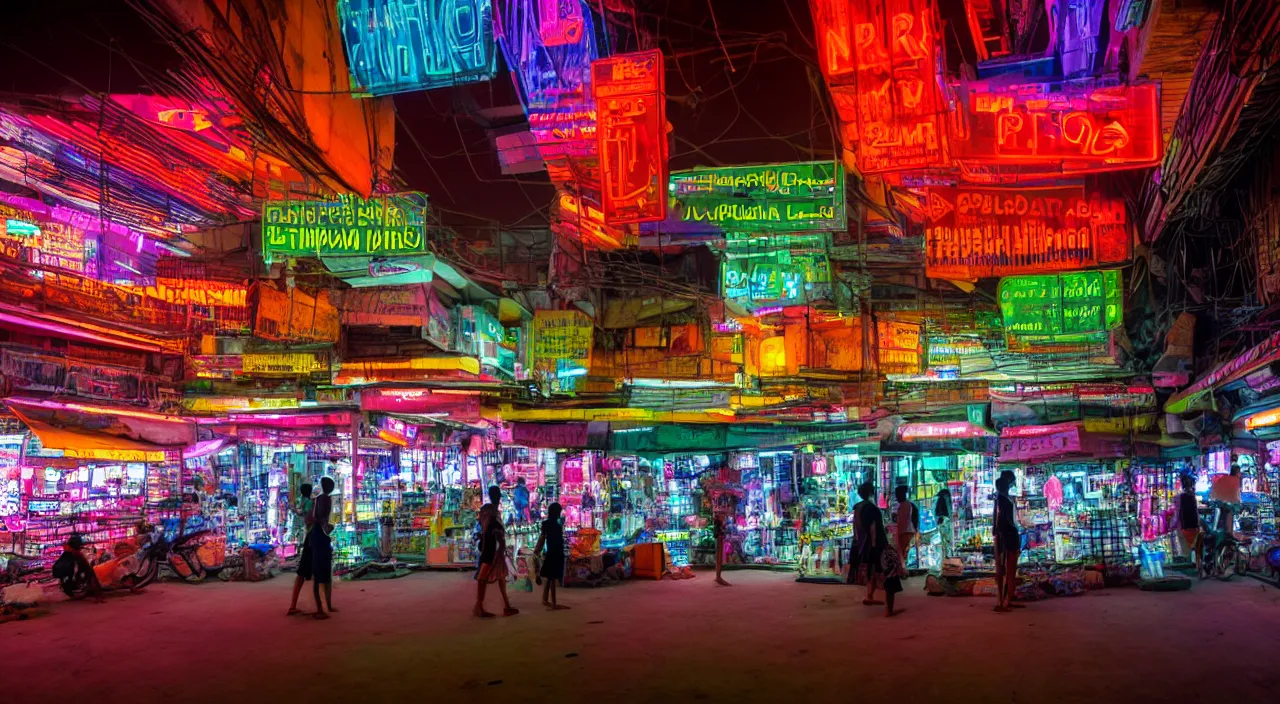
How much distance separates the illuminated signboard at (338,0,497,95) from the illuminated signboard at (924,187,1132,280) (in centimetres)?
444

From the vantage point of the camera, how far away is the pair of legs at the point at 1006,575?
1212 centimetres

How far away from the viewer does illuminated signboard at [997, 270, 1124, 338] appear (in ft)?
34.9

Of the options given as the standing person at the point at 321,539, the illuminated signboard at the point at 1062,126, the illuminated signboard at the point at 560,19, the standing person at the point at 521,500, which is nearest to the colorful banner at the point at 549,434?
the standing person at the point at 521,500

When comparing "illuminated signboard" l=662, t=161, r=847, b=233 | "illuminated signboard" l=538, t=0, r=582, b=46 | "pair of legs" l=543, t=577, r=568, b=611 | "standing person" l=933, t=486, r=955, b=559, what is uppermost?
"illuminated signboard" l=538, t=0, r=582, b=46

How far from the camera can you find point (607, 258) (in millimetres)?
14250

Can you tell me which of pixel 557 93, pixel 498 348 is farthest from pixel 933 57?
pixel 498 348

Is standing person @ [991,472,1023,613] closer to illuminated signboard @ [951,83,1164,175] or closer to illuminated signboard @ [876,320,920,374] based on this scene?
illuminated signboard @ [876,320,920,374]

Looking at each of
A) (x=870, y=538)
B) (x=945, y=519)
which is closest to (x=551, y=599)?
(x=870, y=538)

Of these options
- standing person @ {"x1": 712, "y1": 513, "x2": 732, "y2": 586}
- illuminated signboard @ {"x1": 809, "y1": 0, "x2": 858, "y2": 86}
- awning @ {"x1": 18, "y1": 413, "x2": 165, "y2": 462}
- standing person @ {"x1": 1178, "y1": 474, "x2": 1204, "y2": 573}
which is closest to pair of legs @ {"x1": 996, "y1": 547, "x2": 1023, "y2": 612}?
standing person @ {"x1": 712, "y1": 513, "x2": 732, "y2": 586}

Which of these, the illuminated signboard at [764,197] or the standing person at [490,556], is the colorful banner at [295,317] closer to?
the standing person at [490,556]

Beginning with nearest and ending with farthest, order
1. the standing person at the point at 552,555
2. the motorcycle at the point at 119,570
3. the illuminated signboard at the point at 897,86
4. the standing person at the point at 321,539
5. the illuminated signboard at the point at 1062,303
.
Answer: the illuminated signboard at the point at 897,86, the illuminated signboard at the point at 1062,303, the standing person at the point at 321,539, the standing person at the point at 552,555, the motorcycle at the point at 119,570

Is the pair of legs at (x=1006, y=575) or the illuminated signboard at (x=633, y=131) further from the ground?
the illuminated signboard at (x=633, y=131)

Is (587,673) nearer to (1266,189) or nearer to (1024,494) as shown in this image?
(1266,189)

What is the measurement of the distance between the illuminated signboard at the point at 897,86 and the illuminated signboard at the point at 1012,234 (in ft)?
7.29
